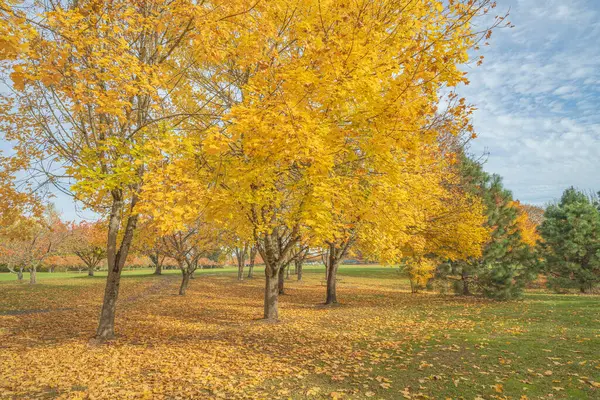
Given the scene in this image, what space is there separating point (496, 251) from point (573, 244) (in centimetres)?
545

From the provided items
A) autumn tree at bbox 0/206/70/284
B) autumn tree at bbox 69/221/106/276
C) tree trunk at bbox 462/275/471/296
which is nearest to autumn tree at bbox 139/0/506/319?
tree trunk at bbox 462/275/471/296

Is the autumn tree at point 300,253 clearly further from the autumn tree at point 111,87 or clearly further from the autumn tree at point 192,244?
the autumn tree at point 111,87

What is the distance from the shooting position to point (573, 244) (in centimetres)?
1891

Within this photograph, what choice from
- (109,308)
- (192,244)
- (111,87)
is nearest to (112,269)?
(109,308)

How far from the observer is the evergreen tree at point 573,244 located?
19.0 m

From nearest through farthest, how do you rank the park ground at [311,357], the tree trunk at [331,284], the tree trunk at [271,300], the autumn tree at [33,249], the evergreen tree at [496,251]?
the park ground at [311,357]
the tree trunk at [271,300]
the evergreen tree at [496,251]
the tree trunk at [331,284]
the autumn tree at [33,249]

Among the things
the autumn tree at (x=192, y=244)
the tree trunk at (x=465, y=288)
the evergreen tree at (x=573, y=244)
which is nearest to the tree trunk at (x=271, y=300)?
the autumn tree at (x=192, y=244)

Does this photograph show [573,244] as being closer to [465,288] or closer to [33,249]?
[465,288]

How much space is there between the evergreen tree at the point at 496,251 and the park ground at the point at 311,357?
4010 mm

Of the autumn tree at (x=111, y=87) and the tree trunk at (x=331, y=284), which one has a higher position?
the autumn tree at (x=111, y=87)

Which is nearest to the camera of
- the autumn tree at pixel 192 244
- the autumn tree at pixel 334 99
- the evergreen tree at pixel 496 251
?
the autumn tree at pixel 334 99

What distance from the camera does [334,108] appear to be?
307 inches

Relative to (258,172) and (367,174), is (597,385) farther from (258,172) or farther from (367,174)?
(258,172)

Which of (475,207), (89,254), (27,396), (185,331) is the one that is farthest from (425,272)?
(89,254)
